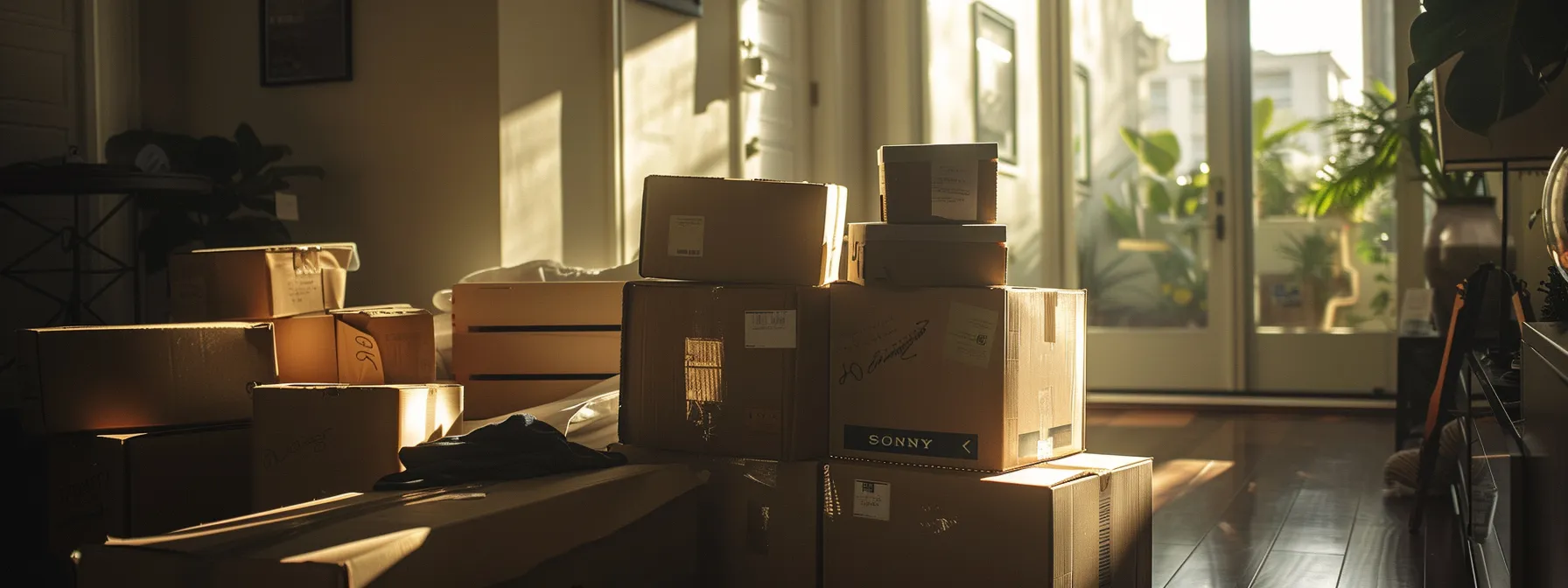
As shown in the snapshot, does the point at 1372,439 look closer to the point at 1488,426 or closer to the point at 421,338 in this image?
the point at 1488,426

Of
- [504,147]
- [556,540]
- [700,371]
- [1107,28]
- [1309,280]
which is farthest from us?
[1107,28]

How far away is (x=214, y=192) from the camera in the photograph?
334cm

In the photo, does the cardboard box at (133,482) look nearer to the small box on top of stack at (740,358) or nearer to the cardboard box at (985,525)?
the small box on top of stack at (740,358)

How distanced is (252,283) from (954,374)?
163 cm

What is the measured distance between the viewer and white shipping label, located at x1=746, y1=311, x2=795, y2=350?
2.23 metres

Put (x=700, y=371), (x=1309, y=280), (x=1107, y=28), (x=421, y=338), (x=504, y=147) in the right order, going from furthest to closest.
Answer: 1. (x=1107, y=28)
2. (x=1309, y=280)
3. (x=504, y=147)
4. (x=421, y=338)
5. (x=700, y=371)

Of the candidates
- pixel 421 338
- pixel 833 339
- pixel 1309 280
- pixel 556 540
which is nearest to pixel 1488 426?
pixel 833 339

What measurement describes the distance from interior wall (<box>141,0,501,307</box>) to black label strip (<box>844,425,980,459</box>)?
1498mm

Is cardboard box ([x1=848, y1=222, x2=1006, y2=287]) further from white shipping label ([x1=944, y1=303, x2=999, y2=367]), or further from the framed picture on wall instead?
the framed picture on wall

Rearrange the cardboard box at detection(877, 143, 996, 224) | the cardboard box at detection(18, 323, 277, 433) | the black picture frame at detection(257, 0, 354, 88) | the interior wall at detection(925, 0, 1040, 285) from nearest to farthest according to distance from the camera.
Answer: the cardboard box at detection(877, 143, 996, 224) < the cardboard box at detection(18, 323, 277, 433) < the black picture frame at detection(257, 0, 354, 88) < the interior wall at detection(925, 0, 1040, 285)

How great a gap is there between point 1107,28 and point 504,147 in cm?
354

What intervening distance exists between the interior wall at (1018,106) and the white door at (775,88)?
739 millimetres

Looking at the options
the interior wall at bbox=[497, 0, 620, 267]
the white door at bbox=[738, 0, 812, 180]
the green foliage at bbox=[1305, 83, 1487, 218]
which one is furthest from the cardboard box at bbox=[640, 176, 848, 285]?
the green foliage at bbox=[1305, 83, 1487, 218]

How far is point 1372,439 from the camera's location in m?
4.47
